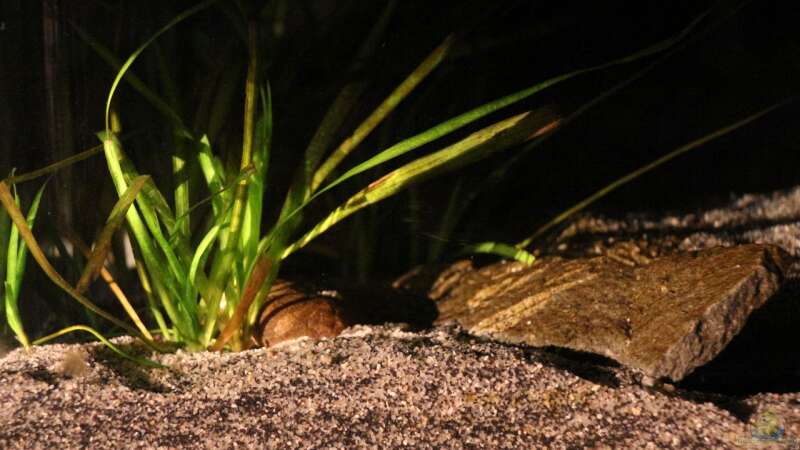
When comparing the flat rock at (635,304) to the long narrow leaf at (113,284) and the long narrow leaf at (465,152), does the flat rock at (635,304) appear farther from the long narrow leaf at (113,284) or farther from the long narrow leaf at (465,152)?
the long narrow leaf at (113,284)

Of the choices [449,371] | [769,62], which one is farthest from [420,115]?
[769,62]

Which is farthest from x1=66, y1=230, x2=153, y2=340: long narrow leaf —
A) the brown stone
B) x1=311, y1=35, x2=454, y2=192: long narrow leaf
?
x1=311, y1=35, x2=454, y2=192: long narrow leaf

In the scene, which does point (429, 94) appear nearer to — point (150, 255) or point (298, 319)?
point (298, 319)

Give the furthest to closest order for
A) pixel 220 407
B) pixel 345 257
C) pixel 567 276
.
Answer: pixel 345 257 → pixel 567 276 → pixel 220 407

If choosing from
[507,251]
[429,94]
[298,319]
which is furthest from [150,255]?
[507,251]

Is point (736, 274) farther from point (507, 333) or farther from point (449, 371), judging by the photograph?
point (449, 371)

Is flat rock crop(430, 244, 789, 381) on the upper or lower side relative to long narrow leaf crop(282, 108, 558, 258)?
lower
